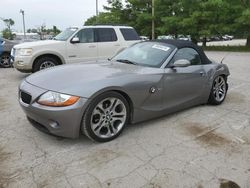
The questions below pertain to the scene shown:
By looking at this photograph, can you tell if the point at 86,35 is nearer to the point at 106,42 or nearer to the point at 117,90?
the point at 106,42

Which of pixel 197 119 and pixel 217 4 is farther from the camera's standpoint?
pixel 217 4

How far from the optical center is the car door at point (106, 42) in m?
8.62

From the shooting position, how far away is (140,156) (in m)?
3.05

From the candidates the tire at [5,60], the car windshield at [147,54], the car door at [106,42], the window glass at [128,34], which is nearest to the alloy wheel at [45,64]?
the car door at [106,42]

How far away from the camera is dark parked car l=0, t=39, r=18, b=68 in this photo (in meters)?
10.4

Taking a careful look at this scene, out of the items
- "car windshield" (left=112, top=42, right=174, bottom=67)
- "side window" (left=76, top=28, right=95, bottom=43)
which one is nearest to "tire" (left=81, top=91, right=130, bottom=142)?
"car windshield" (left=112, top=42, right=174, bottom=67)

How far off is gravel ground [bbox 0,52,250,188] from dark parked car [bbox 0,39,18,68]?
7.04m

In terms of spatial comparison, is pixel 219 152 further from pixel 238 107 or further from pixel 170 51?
pixel 238 107

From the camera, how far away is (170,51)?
4188 millimetres

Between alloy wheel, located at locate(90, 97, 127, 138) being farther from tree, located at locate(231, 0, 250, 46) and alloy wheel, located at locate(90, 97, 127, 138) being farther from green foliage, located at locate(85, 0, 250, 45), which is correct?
tree, located at locate(231, 0, 250, 46)

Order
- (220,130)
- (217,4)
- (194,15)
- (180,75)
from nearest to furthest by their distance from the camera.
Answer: (220,130)
(180,75)
(217,4)
(194,15)

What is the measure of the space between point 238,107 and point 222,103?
13.4 inches

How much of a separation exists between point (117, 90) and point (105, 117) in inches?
15.8

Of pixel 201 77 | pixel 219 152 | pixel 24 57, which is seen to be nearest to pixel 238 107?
pixel 201 77
